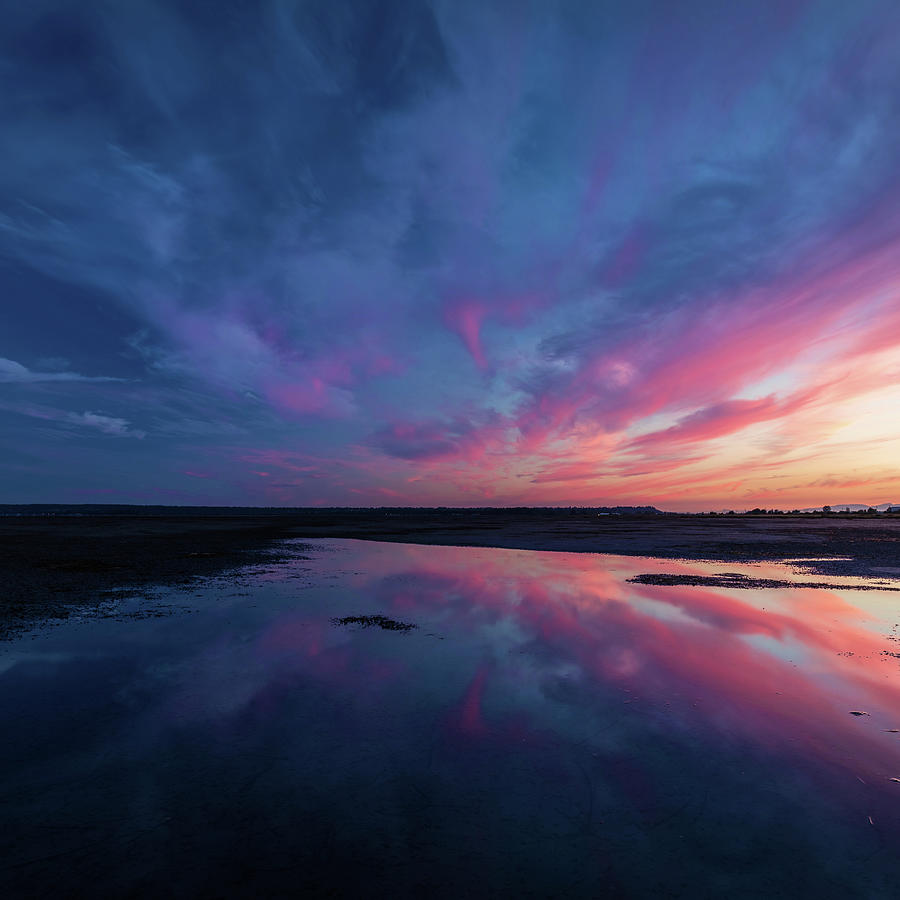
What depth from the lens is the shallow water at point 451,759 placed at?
484 centimetres

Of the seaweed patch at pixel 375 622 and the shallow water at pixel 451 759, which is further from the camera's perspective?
the seaweed patch at pixel 375 622

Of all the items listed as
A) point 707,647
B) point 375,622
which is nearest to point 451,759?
point 375,622

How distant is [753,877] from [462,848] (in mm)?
2941

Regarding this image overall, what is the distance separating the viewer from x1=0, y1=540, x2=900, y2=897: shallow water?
15.9 feet

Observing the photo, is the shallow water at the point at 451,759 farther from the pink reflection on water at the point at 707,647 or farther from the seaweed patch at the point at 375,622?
the seaweed patch at the point at 375,622

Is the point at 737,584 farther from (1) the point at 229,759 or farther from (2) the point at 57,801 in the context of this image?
(2) the point at 57,801

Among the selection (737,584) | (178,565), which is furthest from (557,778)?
(178,565)

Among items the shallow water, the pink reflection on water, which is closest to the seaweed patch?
the shallow water

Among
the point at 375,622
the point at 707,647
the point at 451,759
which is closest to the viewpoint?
the point at 451,759

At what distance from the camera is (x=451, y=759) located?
6.97 meters

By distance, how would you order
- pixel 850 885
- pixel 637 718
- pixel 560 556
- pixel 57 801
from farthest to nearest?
pixel 560 556 < pixel 637 718 < pixel 57 801 < pixel 850 885

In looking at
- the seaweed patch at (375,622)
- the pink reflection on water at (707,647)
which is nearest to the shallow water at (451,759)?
the pink reflection on water at (707,647)

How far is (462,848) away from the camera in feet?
16.8

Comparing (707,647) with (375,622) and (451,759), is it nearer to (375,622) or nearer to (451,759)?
(451,759)
